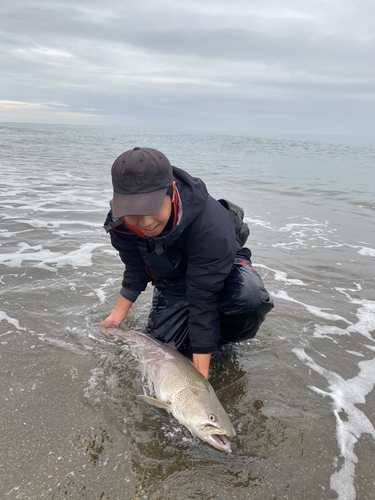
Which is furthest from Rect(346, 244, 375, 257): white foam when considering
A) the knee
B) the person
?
the knee

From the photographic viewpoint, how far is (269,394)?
9.04ft

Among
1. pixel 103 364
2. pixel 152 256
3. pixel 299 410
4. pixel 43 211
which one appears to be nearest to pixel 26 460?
pixel 103 364

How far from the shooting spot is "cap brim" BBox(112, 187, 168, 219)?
7.06 feet

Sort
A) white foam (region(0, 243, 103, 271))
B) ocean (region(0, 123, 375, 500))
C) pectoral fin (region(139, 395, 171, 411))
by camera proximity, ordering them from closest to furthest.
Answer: ocean (region(0, 123, 375, 500))
pectoral fin (region(139, 395, 171, 411))
white foam (region(0, 243, 103, 271))

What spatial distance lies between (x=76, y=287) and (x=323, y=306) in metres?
2.87

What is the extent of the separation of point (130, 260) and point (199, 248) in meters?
0.87

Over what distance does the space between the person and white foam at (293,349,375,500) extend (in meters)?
0.73

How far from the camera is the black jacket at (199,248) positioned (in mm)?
2539

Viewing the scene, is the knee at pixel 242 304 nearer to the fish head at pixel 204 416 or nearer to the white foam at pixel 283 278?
the fish head at pixel 204 416

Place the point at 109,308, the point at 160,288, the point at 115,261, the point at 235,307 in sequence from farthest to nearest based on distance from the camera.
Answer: the point at 115,261
the point at 109,308
the point at 160,288
the point at 235,307

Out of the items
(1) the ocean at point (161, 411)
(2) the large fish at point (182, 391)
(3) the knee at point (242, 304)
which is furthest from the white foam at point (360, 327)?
(2) the large fish at point (182, 391)

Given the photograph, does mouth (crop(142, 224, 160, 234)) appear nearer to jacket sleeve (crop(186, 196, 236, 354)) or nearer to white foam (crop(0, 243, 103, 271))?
jacket sleeve (crop(186, 196, 236, 354))

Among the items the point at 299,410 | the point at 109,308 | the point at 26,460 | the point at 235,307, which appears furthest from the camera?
the point at 109,308

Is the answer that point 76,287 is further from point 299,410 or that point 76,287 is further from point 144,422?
point 299,410
